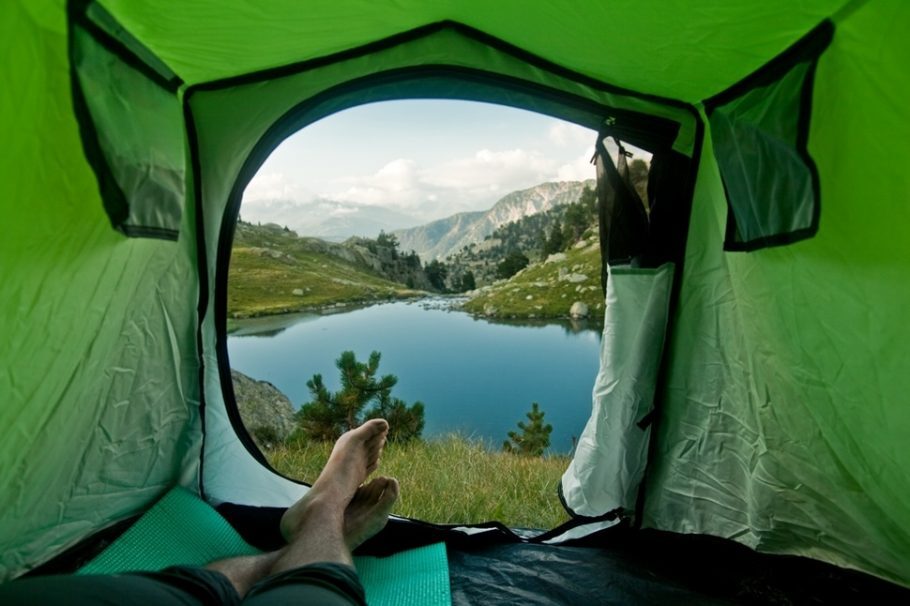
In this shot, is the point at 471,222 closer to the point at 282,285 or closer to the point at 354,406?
the point at 282,285

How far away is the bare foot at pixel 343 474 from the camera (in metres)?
1.22

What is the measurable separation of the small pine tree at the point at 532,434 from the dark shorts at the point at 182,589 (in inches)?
112

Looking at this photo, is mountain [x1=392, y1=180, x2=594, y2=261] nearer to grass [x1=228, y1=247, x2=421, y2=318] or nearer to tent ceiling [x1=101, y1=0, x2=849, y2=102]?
grass [x1=228, y1=247, x2=421, y2=318]

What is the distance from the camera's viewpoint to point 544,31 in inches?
40.2

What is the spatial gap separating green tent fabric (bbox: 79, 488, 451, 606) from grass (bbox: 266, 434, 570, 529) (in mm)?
296

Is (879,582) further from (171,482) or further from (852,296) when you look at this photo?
(171,482)

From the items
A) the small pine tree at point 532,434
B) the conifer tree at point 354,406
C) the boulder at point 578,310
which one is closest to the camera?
the conifer tree at point 354,406

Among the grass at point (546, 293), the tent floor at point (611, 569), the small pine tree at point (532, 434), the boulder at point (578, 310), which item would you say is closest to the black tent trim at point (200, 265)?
the tent floor at point (611, 569)

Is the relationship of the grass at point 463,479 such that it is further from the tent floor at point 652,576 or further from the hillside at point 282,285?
the hillside at point 282,285

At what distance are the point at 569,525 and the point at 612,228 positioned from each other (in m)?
0.83

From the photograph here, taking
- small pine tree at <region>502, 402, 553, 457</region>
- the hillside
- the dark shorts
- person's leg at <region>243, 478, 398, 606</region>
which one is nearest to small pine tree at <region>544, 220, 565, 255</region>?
the hillside

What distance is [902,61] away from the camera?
23.9 inches

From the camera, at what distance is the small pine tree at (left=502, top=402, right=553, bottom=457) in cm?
358

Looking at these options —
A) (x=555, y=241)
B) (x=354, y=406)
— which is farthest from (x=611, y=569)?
(x=555, y=241)
